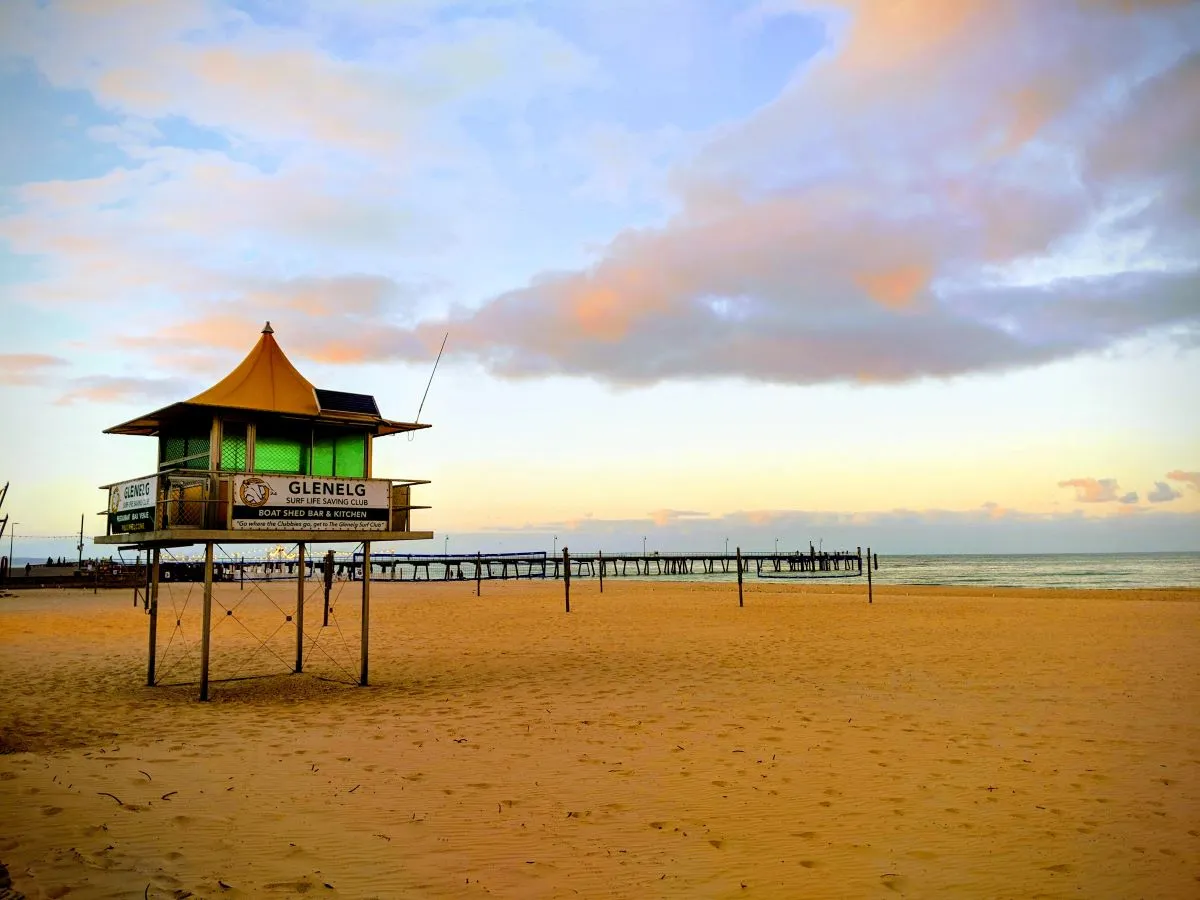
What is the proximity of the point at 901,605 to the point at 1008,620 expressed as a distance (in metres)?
7.38

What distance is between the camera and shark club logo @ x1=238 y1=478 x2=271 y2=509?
13.1 m

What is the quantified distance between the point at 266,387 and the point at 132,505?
3184 millimetres

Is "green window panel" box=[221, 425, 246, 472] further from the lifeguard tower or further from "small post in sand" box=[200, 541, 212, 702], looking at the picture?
"small post in sand" box=[200, 541, 212, 702]

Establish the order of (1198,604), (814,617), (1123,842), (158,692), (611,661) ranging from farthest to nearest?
(1198,604) → (814,617) → (611,661) → (158,692) → (1123,842)

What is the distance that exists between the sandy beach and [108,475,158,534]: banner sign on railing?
276cm

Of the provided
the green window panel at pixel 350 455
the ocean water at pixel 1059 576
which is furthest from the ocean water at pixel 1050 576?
the green window panel at pixel 350 455

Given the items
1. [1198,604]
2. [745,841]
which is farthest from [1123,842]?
[1198,604]

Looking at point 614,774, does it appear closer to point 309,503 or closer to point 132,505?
point 309,503

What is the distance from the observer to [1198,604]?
3158 cm

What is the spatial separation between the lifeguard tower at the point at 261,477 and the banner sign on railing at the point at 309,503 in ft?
0.05

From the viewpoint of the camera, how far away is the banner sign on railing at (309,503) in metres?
13.1

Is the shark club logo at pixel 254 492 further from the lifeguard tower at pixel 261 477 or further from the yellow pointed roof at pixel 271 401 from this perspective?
the yellow pointed roof at pixel 271 401

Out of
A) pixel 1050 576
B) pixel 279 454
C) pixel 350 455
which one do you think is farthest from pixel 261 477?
pixel 1050 576

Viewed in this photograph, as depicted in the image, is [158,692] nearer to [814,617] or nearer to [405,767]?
[405,767]
